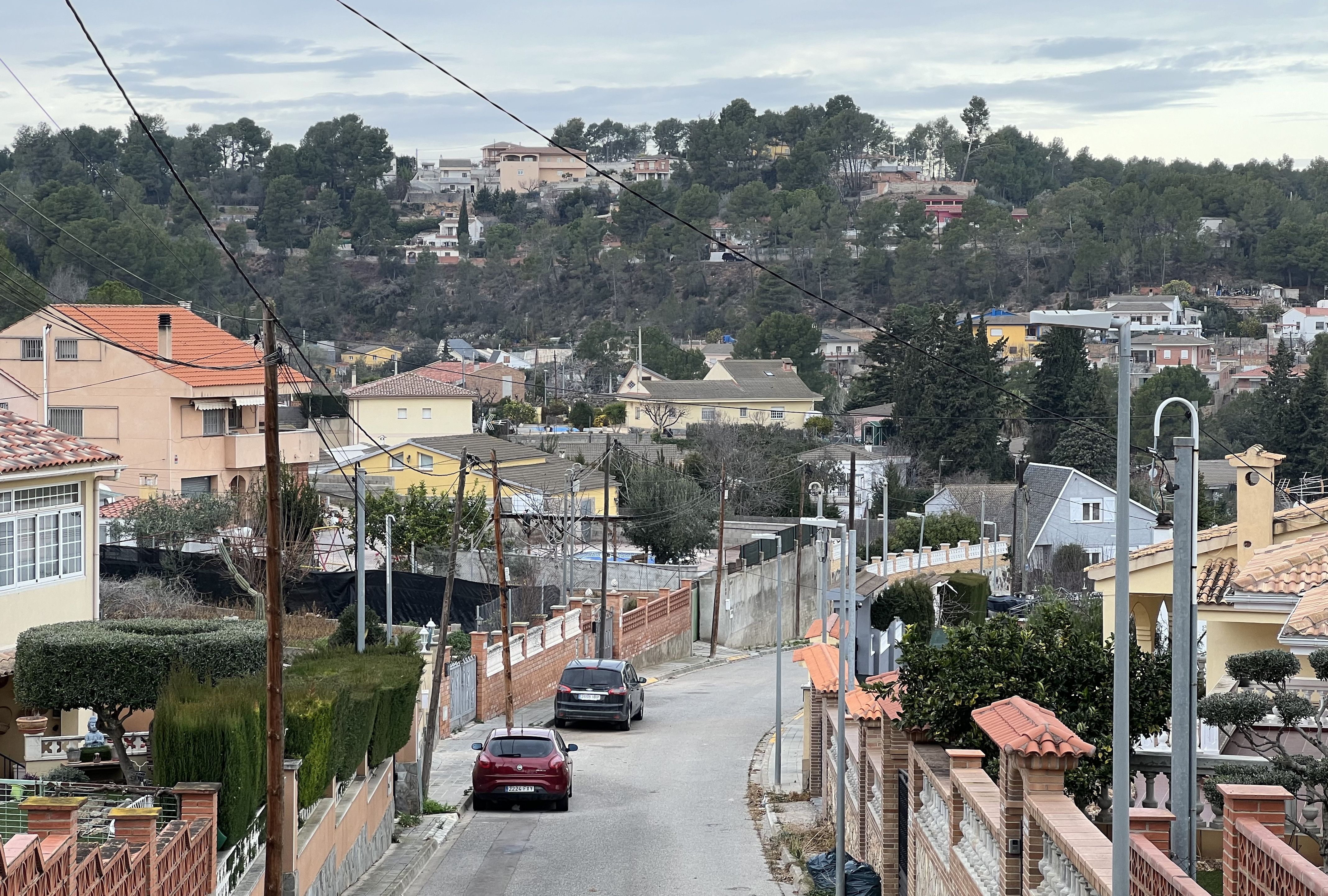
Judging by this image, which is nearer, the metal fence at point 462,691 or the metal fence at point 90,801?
the metal fence at point 90,801

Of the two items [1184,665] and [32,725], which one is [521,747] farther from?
[1184,665]

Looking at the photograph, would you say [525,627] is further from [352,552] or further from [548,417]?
[548,417]

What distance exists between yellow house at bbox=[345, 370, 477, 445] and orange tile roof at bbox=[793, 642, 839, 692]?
6583cm

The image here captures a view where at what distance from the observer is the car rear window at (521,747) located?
926 inches

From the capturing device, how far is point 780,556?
5434 cm

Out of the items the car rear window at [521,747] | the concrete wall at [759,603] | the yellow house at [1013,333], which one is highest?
the yellow house at [1013,333]

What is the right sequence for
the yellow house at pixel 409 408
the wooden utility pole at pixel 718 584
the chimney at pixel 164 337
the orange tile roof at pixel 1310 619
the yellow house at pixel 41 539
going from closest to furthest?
the orange tile roof at pixel 1310 619, the yellow house at pixel 41 539, the wooden utility pole at pixel 718 584, the chimney at pixel 164 337, the yellow house at pixel 409 408

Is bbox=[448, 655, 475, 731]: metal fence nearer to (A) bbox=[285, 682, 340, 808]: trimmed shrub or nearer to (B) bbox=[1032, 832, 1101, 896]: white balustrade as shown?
(A) bbox=[285, 682, 340, 808]: trimmed shrub

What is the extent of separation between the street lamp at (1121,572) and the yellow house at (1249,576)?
845 cm

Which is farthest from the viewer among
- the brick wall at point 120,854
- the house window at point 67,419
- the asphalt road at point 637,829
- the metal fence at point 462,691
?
the house window at point 67,419

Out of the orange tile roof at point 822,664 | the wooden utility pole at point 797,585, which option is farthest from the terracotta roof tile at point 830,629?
the wooden utility pole at point 797,585

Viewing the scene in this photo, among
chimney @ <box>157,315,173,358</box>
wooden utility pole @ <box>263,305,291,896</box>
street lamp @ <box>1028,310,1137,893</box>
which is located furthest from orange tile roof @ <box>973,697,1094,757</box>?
chimney @ <box>157,315,173,358</box>

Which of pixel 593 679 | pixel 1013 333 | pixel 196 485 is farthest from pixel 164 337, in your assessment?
pixel 1013 333

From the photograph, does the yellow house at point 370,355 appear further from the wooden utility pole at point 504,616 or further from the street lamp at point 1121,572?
the street lamp at point 1121,572
